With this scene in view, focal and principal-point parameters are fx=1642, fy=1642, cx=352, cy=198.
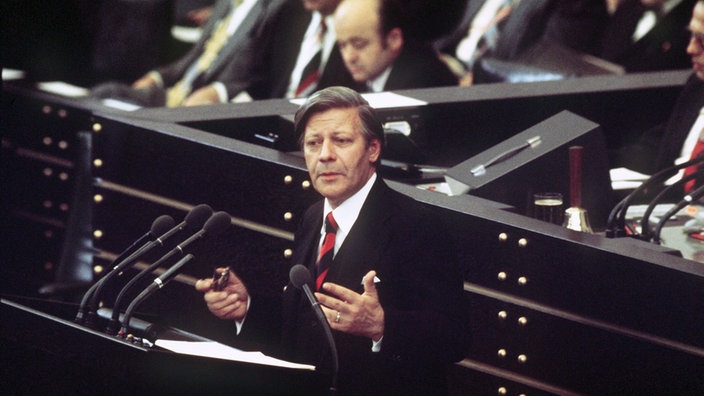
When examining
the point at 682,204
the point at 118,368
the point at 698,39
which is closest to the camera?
the point at 118,368

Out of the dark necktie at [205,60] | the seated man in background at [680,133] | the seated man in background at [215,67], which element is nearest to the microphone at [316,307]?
the seated man in background at [680,133]

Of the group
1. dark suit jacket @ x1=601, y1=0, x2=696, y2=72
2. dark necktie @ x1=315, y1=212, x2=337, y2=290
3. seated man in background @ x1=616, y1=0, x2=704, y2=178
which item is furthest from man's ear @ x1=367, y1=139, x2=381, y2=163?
dark suit jacket @ x1=601, y1=0, x2=696, y2=72

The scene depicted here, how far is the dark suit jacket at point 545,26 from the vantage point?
6973mm

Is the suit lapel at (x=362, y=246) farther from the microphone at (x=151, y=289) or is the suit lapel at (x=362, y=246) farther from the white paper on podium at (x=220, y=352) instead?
the microphone at (x=151, y=289)

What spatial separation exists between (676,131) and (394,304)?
1959mm

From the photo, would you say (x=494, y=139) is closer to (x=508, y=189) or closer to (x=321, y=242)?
(x=508, y=189)

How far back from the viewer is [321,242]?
346 cm

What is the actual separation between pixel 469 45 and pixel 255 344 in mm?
4308

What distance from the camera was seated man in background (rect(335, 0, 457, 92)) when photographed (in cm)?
536

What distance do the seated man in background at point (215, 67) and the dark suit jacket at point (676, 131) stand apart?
2.30 meters

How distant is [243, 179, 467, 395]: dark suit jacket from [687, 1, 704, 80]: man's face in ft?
4.68

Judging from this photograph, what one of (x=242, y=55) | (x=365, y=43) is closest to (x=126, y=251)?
(x=365, y=43)

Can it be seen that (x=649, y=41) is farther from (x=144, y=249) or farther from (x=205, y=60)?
(x=144, y=249)

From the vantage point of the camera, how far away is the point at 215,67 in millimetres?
7258
